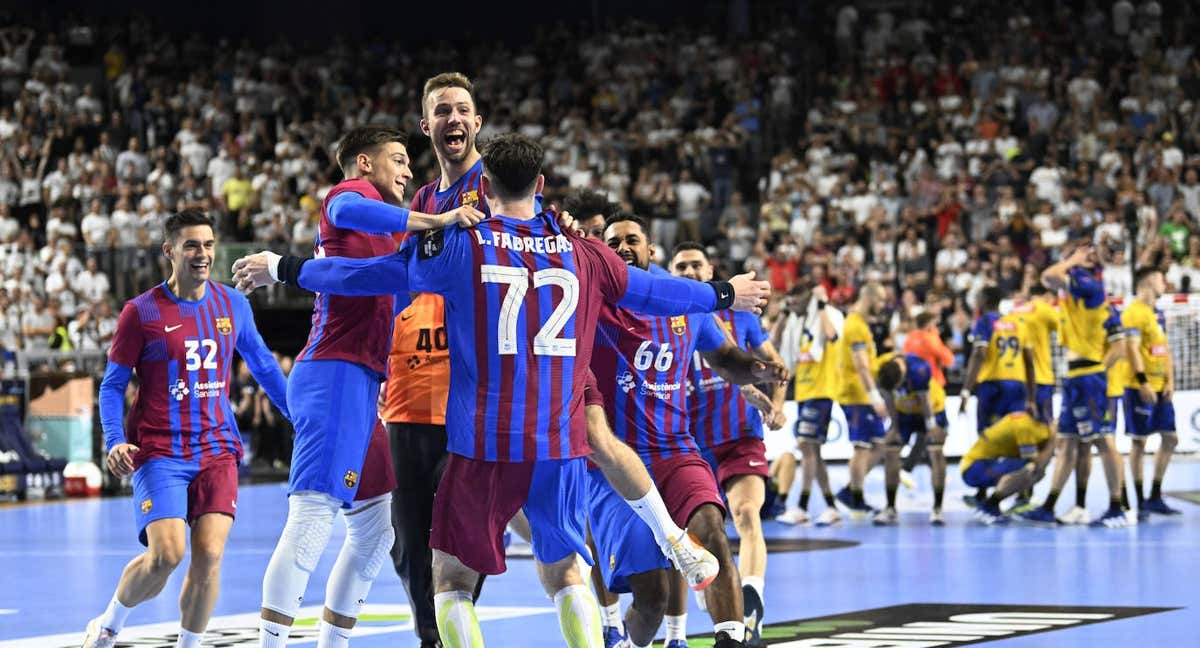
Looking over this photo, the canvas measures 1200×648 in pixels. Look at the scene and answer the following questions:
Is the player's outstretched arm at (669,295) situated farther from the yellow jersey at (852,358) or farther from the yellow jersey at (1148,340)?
the yellow jersey at (1148,340)

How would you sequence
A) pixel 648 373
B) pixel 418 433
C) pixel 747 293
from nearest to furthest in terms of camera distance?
pixel 747 293 < pixel 418 433 < pixel 648 373

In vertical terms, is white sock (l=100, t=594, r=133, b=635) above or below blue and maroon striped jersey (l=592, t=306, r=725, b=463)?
below

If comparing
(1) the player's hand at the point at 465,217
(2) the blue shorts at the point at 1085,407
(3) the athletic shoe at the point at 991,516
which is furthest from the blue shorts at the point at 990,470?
(1) the player's hand at the point at 465,217

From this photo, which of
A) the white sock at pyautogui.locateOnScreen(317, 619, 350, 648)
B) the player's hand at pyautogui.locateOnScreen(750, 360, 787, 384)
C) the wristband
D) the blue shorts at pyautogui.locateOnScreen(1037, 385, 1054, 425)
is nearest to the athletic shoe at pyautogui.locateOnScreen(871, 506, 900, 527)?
the blue shorts at pyautogui.locateOnScreen(1037, 385, 1054, 425)

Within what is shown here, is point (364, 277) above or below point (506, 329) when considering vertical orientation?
above

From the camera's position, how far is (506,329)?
5785mm

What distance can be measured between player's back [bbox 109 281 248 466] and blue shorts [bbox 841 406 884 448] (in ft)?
28.0

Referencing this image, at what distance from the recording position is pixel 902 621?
9.16 m

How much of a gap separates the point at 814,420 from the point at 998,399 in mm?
1604

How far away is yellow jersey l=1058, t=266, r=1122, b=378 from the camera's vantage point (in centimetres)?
1455

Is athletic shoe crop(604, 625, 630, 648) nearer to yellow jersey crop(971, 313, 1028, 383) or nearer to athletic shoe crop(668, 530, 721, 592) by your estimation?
athletic shoe crop(668, 530, 721, 592)

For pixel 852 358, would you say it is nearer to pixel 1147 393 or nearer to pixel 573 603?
pixel 1147 393

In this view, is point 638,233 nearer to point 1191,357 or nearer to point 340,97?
point 1191,357

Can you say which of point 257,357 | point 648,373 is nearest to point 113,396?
point 257,357
